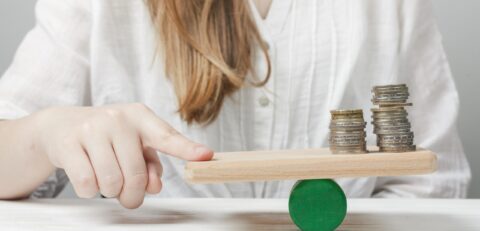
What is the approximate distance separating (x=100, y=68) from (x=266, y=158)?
1.91ft

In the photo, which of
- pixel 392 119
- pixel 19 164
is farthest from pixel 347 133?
pixel 19 164

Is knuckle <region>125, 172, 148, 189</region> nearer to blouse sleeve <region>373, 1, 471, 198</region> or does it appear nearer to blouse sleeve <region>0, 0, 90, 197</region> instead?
blouse sleeve <region>0, 0, 90, 197</region>

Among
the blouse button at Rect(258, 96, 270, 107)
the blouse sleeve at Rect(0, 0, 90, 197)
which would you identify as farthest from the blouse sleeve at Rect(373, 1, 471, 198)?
the blouse sleeve at Rect(0, 0, 90, 197)

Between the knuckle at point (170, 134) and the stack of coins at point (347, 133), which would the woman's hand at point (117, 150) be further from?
the stack of coins at point (347, 133)

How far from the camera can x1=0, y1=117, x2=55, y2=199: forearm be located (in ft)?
2.31

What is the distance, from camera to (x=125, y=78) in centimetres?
103

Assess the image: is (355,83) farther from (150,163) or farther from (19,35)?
(19,35)

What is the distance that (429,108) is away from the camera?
3.34ft

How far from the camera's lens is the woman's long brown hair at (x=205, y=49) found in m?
0.92

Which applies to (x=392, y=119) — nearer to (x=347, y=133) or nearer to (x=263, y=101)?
→ (x=347, y=133)

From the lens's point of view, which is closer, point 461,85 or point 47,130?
point 47,130

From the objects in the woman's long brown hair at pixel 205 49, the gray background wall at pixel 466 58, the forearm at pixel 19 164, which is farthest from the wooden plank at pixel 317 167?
the gray background wall at pixel 466 58

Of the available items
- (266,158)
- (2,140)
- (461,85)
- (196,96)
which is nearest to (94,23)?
(196,96)

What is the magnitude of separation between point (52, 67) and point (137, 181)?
17.1 inches
